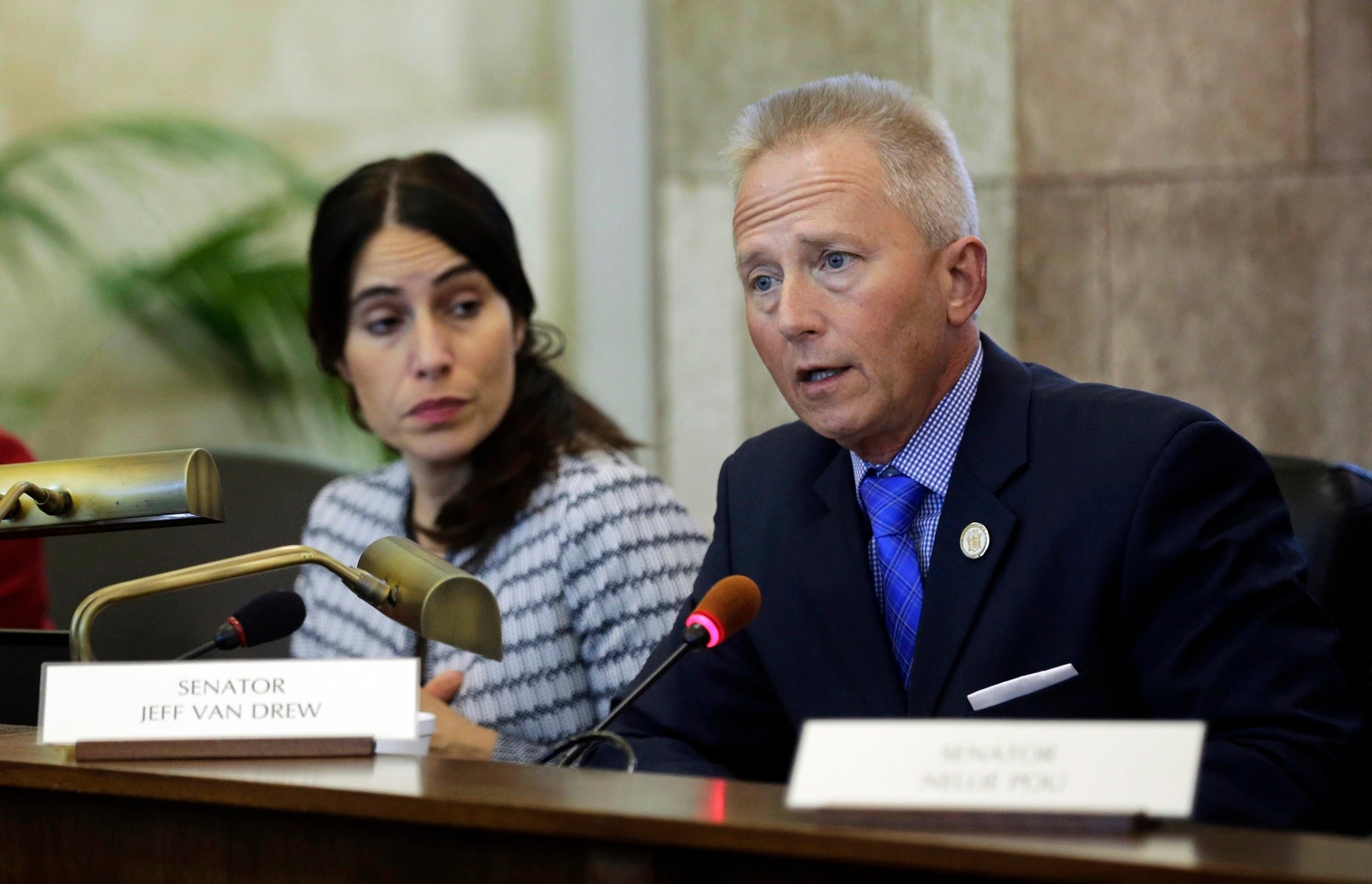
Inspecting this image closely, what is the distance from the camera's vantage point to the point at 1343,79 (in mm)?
3117

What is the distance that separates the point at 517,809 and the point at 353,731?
0.94 feet

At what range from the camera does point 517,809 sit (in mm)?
1004

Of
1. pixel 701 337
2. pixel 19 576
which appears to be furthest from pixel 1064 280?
pixel 19 576

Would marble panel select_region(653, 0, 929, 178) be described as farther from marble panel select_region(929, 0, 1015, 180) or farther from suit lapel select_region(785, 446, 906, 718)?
suit lapel select_region(785, 446, 906, 718)

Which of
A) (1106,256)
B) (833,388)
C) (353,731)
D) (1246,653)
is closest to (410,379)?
(833,388)

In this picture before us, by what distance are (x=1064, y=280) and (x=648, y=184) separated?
1.02 metres

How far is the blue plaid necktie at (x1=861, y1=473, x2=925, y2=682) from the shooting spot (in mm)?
1609

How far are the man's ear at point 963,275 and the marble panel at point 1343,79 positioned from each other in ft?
6.03

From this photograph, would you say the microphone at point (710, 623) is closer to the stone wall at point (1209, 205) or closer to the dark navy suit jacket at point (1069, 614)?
the dark navy suit jacket at point (1069, 614)

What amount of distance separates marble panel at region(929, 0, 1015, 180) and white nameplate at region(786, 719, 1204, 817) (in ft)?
8.45

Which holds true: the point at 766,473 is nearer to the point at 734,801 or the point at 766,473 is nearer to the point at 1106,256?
the point at 734,801

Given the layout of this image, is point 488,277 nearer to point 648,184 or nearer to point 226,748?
point 226,748

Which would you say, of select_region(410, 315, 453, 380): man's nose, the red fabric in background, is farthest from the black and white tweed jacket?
the red fabric in background

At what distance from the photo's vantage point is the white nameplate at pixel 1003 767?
895 millimetres
